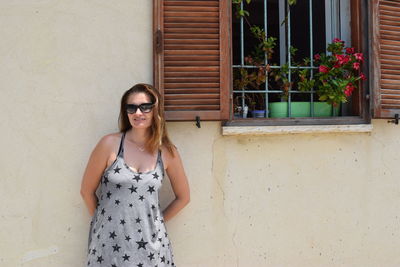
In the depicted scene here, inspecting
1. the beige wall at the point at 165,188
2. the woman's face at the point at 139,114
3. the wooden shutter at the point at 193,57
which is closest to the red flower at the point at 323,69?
the beige wall at the point at 165,188

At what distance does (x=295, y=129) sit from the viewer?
3.16 metres

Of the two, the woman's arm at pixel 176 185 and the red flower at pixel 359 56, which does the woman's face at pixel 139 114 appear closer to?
the woman's arm at pixel 176 185

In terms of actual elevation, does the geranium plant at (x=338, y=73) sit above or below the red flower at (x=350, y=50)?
→ below

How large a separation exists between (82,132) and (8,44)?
0.69 meters

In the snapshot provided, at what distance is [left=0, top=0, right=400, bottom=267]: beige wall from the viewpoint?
2840 mm

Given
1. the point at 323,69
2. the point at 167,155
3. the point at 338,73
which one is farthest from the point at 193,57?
the point at 338,73

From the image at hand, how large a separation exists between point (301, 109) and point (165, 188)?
1.13 metres

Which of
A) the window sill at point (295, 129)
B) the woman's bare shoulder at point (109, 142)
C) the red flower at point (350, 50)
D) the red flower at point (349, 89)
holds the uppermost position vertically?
the red flower at point (350, 50)

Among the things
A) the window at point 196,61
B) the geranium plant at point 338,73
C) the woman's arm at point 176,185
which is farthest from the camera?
the geranium plant at point 338,73

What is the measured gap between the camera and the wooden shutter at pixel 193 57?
9.73 ft

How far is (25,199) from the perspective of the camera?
2840 mm

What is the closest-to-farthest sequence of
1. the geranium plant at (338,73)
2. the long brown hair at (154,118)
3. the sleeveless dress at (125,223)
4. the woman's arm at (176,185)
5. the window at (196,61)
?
the sleeveless dress at (125,223) < the long brown hair at (154,118) < the woman's arm at (176,185) < the window at (196,61) < the geranium plant at (338,73)

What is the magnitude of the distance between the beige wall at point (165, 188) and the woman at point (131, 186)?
0.28 metres

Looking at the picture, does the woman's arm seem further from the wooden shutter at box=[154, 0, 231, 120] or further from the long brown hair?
the wooden shutter at box=[154, 0, 231, 120]
